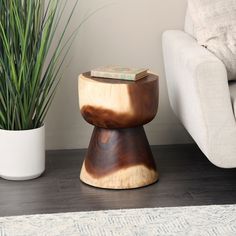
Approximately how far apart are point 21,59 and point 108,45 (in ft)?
2.12

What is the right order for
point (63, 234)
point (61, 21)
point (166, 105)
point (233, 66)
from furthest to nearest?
1. point (166, 105)
2. point (61, 21)
3. point (233, 66)
4. point (63, 234)

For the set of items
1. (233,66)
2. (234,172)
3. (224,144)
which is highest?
(233,66)

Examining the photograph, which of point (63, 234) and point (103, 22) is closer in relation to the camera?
point (63, 234)

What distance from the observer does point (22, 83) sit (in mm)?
2789

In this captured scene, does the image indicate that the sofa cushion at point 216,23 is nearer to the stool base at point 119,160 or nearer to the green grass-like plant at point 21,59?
the stool base at point 119,160

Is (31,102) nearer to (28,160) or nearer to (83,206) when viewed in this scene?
(28,160)

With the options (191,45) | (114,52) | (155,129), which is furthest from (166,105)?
(191,45)

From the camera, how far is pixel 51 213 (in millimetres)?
2539

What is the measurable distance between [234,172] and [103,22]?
0.96 m

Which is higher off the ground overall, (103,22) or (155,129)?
(103,22)

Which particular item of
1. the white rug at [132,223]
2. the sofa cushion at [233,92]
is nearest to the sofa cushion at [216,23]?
the sofa cushion at [233,92]

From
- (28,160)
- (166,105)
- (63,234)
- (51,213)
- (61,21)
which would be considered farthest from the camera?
(166,105)

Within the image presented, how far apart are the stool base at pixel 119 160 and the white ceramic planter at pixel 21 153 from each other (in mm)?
239

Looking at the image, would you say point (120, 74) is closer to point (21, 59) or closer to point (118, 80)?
point (118, 80)
